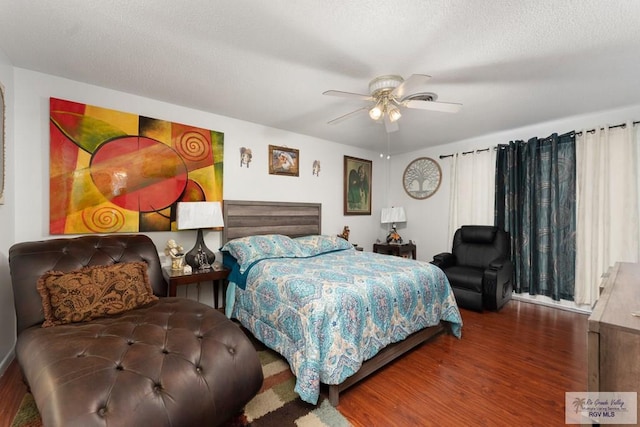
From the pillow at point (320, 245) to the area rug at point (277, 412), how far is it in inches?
61.2

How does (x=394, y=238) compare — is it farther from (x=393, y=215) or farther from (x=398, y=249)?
(x=393, y=215)

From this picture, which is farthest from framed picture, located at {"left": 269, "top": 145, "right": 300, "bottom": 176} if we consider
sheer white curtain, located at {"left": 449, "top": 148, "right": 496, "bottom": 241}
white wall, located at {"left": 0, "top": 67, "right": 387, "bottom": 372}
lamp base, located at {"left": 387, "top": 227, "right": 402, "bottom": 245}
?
sheer white curtain, located at {"left": 449, "top": 148, "right": 496, "bottom": 241}

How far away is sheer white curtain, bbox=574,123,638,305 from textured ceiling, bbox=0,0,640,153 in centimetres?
45

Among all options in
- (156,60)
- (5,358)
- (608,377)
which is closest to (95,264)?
(5,358)

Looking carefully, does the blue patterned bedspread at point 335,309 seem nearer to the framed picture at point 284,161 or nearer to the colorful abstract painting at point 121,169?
the colorful abstract painting at point 121,169

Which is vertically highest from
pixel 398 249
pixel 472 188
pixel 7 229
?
pixel 472 188

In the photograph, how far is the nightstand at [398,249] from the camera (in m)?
4.58

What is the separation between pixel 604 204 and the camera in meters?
3.07

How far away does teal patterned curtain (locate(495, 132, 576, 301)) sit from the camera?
333 cm

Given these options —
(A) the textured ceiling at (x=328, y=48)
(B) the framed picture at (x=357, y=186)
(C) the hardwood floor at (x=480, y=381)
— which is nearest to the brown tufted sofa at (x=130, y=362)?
(C) the hardwood floor at (x=480, y=381)

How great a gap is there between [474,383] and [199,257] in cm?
267

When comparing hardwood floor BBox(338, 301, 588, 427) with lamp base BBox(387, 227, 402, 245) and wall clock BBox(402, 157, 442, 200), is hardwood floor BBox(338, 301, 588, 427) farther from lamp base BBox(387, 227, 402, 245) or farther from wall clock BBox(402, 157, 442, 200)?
wall clock BBox(402, 157, 442, 200)

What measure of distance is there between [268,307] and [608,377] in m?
1.95

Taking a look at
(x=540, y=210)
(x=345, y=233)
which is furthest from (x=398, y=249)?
(x=540, y=210)
